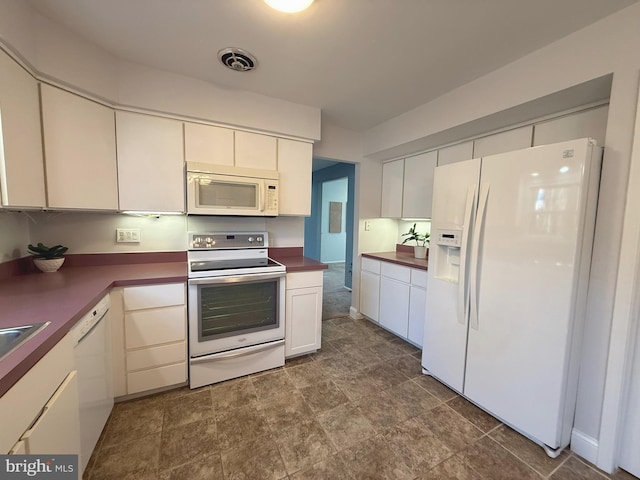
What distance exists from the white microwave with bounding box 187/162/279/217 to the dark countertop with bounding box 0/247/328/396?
55 cm

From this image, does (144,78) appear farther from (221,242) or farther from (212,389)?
(212,389)

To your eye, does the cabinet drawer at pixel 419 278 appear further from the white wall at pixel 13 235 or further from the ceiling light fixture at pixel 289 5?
the white wall at pixel 13 235

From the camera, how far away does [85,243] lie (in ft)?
6.95

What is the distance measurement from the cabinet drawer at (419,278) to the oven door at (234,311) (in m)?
1.30

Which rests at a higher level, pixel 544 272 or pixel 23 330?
pixel 544 272

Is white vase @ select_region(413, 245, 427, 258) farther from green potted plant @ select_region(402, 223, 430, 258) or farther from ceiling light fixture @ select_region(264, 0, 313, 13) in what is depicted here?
ceiling light fixture @ select_region(264, 0, 313, 13)

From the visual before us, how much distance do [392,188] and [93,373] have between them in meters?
3.16

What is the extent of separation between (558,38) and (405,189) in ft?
5.61

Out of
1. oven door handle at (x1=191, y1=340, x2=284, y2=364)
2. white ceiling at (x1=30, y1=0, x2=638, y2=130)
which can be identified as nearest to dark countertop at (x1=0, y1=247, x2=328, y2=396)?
oven door handle at (x1=191, y1=340, x2=284, y2=364)

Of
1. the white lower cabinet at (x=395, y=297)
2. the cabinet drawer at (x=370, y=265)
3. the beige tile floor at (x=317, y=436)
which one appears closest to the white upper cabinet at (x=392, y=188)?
the cabinet drawer at (x=370, y=265)

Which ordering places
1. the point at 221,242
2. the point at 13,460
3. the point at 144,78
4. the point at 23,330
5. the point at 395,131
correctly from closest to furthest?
the point at 13,460 → the point at 23,330 → the point at 144,78 → the point at 221,242 → the point at 395,131

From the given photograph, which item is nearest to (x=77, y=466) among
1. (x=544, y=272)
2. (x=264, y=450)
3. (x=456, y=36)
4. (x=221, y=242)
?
(x=264, y=450)

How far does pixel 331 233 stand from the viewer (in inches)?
277

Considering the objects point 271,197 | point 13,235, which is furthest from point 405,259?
point 13,235
